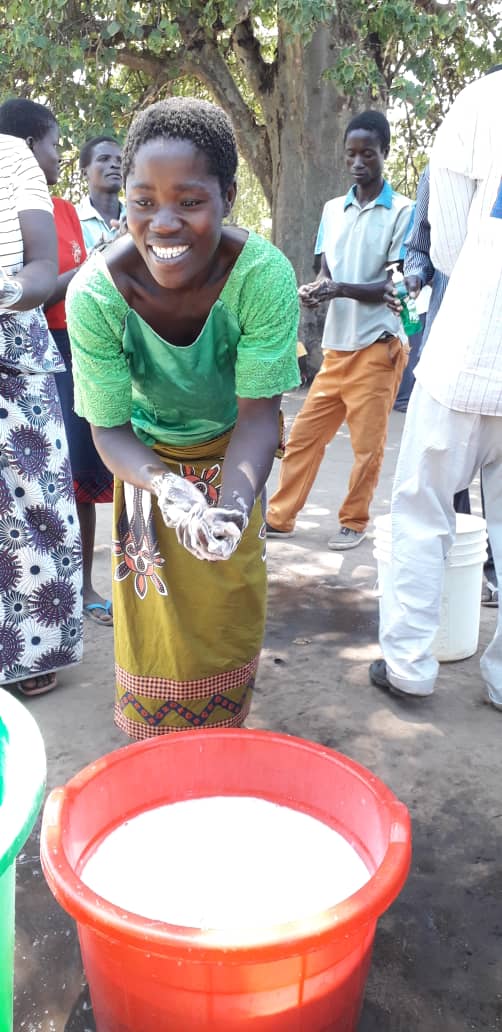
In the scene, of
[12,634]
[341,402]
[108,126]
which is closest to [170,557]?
[12,634]

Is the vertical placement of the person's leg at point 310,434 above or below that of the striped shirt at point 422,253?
below

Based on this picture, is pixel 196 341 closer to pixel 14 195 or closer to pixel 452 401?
pixel 452 401

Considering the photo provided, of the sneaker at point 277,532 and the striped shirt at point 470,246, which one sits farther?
the sneaker at point 277,532

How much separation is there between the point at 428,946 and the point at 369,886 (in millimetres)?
607

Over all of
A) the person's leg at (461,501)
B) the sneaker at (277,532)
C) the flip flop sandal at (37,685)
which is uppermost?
the person's leg at (461,501)

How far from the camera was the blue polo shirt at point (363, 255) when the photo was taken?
374 centimetres

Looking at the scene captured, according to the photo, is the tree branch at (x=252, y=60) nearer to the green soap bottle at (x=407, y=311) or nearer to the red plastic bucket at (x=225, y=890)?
the green soap bottle at (x=407, y=311)

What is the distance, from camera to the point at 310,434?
3928 mm

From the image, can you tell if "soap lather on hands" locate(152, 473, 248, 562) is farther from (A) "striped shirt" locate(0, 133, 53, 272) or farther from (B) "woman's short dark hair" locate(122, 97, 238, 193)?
(A) "striped shirt" locate(0, 133, 53, 272)

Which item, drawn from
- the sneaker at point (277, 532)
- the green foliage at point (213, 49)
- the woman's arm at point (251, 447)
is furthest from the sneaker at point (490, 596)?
the green foliage at point (213, 49)

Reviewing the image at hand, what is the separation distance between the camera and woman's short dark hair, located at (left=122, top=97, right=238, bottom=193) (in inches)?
61.0

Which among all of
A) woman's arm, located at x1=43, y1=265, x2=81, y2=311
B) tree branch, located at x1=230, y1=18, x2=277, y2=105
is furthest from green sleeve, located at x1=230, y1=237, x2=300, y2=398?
tree branch, located at x1=230, y1=18, x2=277, y2=105

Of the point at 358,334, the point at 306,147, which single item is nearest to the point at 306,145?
the point at 306,147

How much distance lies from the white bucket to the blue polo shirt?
4.11 ft
